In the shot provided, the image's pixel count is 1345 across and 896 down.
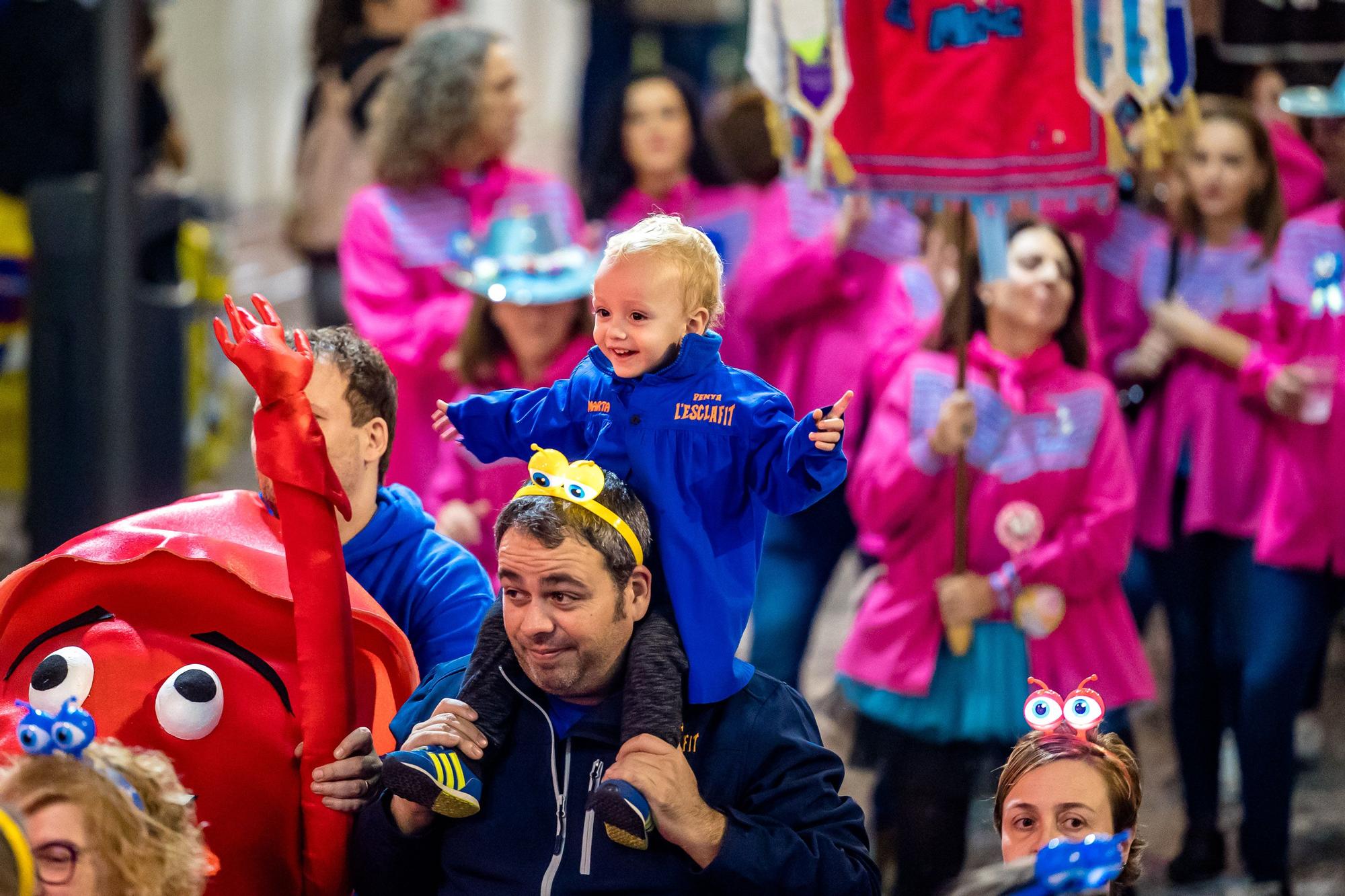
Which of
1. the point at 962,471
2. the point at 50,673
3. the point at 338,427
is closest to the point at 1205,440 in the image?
the point at 962,471

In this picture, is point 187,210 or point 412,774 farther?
point 187,210

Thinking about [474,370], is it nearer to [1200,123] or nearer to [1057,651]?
[1057,651]

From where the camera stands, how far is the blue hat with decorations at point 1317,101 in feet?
15.1

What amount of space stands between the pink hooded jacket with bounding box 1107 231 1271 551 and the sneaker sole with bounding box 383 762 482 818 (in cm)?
245

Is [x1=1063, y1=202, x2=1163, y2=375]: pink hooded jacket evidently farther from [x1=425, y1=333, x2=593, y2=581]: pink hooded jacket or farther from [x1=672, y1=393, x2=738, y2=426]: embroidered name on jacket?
[x1=672, y1=393, x2=738, y2=426]: embroidered name on jacket

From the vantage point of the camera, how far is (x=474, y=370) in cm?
427

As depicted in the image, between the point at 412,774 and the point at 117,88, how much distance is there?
357 centimetres

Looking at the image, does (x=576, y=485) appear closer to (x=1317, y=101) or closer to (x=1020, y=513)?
(x=1020, y=513)

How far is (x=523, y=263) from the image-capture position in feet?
14.6

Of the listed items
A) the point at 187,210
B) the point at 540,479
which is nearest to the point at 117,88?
the point at 187,210

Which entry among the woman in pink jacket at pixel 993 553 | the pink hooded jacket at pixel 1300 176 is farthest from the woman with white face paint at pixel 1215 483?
the woman in pink jacket at pixel 993 553

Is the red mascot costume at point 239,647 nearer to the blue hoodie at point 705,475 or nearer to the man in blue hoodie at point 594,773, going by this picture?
the man in blue hoodie at point 594,773

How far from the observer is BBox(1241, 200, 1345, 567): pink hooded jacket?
164 inches

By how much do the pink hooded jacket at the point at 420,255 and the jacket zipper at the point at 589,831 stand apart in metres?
2.29
